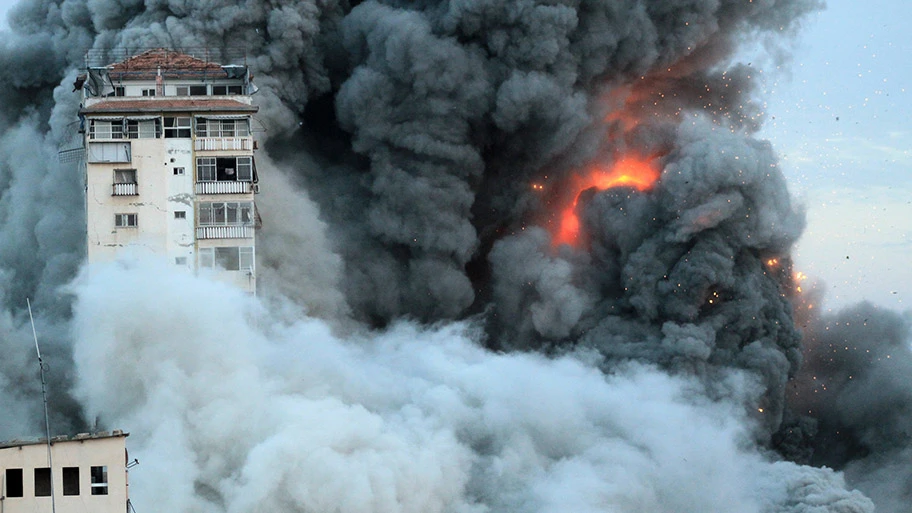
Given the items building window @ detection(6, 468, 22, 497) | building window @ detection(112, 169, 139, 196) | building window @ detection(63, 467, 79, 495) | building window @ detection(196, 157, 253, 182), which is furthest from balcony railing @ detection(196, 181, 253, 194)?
building window @ detection(6, 468, 22, 497)

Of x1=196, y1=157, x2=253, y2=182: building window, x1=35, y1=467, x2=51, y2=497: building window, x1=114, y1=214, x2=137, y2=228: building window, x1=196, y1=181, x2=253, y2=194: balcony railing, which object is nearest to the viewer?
x1=35, y1=467, x2=51, y2=497: building window

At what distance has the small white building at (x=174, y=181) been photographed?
8331cm

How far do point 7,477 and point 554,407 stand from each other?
26.3 m

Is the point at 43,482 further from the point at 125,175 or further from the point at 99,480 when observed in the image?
the point at 125,175

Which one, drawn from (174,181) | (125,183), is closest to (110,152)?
(125,183)

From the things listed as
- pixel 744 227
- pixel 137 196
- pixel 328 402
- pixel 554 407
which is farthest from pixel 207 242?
pixel 744 227

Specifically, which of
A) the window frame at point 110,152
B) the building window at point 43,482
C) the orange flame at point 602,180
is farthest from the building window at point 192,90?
the building window at point 43,482

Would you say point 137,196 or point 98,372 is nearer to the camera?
point 98,372

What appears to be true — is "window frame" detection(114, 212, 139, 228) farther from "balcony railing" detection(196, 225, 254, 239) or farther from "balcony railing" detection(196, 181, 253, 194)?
"balcony railing" detection(196, 181, 253, 194)

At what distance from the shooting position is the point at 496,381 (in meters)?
83.5

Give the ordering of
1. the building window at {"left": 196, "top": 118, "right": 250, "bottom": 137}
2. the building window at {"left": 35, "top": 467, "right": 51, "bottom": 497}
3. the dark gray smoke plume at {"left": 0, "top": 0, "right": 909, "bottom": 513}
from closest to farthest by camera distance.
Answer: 1. the building window at {"left": 35, "top": 467, "right": 51, "bottom": 497}
2. the dark gray smoke plume at {"left": 0, "top": 0, "right": 909, "bottom": 513}
3. the building window at {"left": 196, "top": 118, "right": 250, "bottom": 137}

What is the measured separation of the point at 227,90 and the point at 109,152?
6.22 meters

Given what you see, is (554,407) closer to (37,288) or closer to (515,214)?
(515,214)

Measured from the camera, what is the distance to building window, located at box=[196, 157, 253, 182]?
8381 cm
